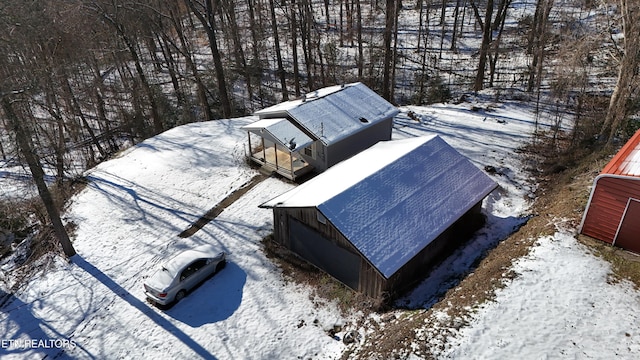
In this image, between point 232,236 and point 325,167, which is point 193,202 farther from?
point 325,167

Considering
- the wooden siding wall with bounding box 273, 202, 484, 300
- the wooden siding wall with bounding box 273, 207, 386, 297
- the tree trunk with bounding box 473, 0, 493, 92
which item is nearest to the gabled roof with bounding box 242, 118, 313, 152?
the wooden siding wall with bounding box 273, 207, 386, 297

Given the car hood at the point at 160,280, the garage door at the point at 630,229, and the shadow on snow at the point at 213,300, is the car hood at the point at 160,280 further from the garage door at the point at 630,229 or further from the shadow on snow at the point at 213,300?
the garage door at the point at 630,229

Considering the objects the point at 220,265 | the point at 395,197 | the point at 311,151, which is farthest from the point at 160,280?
the point at 311,151

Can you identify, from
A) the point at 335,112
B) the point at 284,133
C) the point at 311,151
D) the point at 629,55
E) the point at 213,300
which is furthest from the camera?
the point at 335,112

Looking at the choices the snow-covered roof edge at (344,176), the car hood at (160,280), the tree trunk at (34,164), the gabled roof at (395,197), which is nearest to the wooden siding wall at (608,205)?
the gabled roof at (395,197)

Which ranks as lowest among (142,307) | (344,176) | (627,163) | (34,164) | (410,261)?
(142,307)

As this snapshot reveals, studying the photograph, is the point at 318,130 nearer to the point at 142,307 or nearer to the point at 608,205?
the point at 142,307
